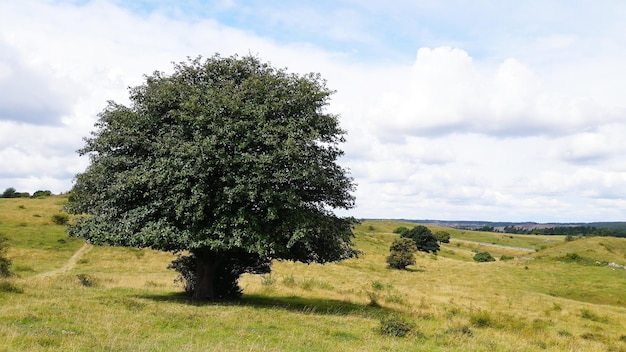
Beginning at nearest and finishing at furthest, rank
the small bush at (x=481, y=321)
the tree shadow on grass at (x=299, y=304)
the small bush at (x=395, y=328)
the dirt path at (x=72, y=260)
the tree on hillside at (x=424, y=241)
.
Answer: the small bush at (x=395, y=328), the tree shadow on grass at (x=299, y=304), the small bush at (x=481, y=321), the dirt path at (x=72, y=260), the tree on hillside at (x=424, y=241)

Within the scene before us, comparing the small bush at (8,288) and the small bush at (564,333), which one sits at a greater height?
the small bush at (8,288)

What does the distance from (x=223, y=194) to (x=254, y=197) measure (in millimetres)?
1940

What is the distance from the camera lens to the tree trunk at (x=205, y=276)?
26.4 m

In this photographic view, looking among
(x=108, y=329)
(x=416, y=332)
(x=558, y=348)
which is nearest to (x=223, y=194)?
(x=108, y=329)

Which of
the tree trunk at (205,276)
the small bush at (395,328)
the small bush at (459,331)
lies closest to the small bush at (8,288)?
the tree trunk at (205,276)

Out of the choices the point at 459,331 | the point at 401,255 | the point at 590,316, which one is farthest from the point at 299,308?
the point at 401,255

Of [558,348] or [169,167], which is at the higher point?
[169,167]

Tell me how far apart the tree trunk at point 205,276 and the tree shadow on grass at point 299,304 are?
0.72m

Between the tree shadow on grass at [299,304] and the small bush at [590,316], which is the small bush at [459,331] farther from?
the small bush at [590,316]

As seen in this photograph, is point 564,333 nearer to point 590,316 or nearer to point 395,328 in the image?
point 590,316

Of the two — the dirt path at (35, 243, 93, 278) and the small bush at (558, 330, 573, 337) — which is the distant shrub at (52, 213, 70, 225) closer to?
the dirt path at (35, 243, 93, 278)

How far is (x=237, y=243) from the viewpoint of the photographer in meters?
21.3

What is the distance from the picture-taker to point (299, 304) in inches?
1136

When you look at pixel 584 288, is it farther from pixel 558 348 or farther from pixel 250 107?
pixel 250 107
